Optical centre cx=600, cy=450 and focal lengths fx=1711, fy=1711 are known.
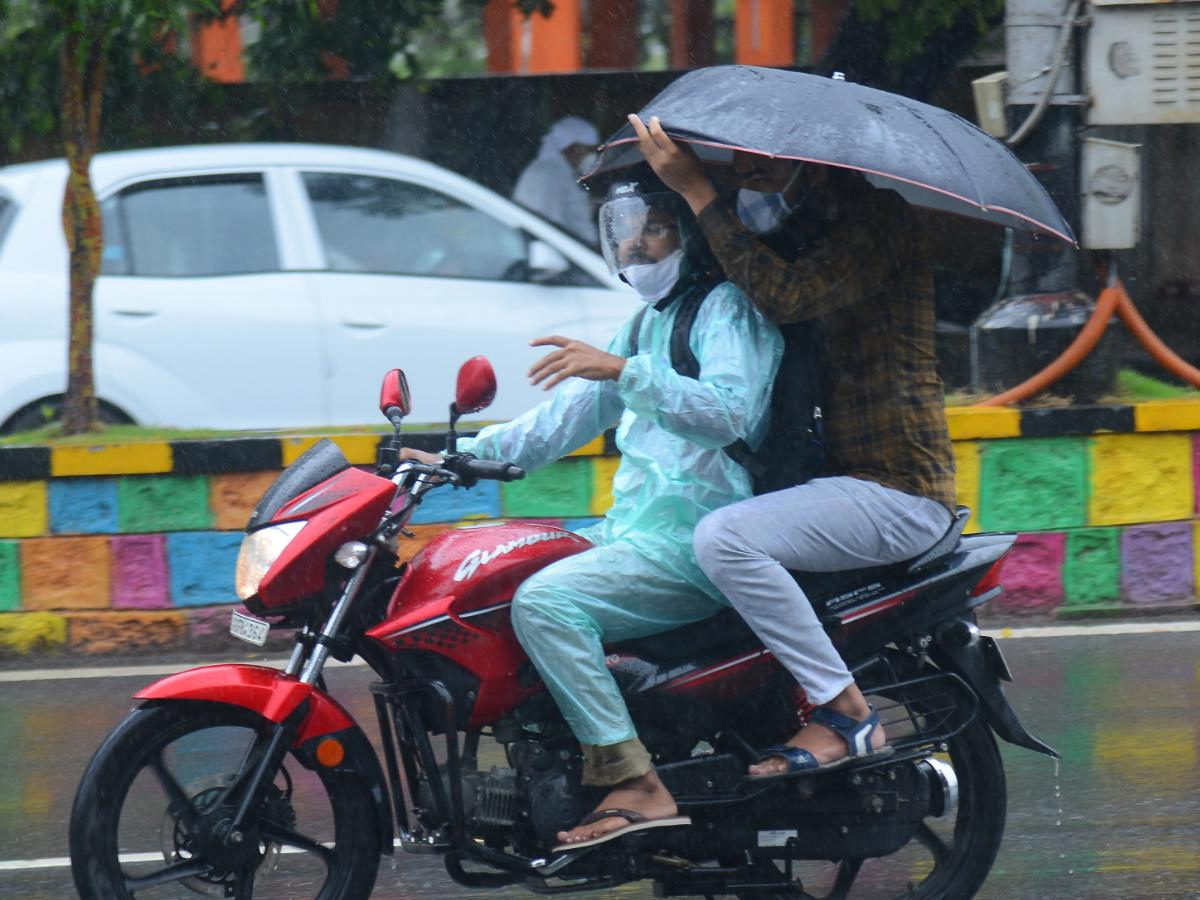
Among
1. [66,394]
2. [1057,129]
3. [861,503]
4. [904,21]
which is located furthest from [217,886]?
[904,21]

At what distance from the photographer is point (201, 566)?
20.9ft

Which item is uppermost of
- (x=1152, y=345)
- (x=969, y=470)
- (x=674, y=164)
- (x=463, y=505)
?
(x=674, y=164)

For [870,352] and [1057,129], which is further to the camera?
[1057,129]

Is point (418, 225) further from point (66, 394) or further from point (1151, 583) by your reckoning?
point (1151, 583)

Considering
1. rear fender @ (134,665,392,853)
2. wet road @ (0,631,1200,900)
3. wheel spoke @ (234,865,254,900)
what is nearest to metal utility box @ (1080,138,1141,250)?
wet road @ (0,631,1200,900)

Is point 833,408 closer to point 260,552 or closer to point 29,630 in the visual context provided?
point 260,552

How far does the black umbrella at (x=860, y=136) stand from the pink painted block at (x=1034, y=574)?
3.10 m

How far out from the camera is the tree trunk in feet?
22.4

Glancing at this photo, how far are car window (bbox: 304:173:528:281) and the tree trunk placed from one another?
140cm

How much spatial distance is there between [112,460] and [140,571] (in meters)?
0.43

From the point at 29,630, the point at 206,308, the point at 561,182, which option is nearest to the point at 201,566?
the point at 29,630

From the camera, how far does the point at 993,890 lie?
404 cm

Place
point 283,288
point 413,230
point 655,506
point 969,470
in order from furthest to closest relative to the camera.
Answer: point 413,230 < point 283,288 < point 969,470 < point 655,506

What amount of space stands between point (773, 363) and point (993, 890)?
56.5 inches
